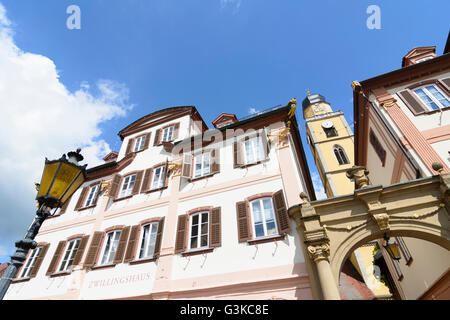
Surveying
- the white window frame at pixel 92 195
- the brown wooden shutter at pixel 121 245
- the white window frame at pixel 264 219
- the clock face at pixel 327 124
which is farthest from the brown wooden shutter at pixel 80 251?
the clock face at pixel 327 124

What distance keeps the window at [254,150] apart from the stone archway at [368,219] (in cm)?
A: 367

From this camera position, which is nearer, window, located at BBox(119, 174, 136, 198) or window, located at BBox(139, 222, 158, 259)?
window, located at BBox(139, 222, 158, 259)

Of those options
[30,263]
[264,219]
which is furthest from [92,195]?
[264,219]

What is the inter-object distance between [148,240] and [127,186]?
425cm

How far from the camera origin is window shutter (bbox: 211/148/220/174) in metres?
11.6

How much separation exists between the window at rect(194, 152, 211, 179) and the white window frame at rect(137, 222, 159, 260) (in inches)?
123

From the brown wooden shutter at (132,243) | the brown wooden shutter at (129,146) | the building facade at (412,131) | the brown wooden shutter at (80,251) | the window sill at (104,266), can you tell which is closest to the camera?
the building facade at (412,131)

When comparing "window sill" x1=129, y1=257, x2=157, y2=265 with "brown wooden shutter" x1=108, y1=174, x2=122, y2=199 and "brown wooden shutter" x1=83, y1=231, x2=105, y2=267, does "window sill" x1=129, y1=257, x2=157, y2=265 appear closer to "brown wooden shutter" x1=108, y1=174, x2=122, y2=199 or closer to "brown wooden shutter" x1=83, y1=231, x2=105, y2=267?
"brown wooden shutter" x1=83, y1=231, x2=105, y2=267

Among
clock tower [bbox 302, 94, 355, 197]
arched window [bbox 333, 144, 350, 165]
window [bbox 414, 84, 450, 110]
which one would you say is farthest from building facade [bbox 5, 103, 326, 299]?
arched window [bbox 333, 144, 350, 165]

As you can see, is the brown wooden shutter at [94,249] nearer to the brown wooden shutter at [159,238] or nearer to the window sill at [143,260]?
the window sill at [143,260]

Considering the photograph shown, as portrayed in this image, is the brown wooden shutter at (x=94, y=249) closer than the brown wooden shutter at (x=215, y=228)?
No

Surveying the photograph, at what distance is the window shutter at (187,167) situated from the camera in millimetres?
11844

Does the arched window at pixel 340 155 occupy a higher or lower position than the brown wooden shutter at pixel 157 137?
higher

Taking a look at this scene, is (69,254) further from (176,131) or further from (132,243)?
(176,131)
